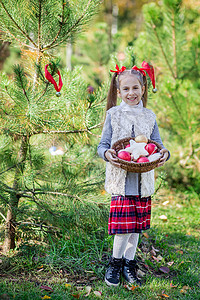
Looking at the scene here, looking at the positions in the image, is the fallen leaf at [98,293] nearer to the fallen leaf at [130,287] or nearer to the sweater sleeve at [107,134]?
the fallen leaf at [130,287]

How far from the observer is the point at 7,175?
2568 mm

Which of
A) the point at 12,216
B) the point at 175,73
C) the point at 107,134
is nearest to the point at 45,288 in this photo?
the point at 12,216

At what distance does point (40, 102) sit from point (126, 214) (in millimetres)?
1013

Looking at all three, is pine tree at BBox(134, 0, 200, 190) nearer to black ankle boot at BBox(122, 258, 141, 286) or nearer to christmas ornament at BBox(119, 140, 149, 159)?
christmas ornament at BBox(119, 140, 149, 159)

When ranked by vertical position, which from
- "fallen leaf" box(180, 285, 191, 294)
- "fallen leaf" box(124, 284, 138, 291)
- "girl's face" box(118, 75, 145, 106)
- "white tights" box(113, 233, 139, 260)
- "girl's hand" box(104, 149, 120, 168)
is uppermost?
"girl's face" box(118, 75, 145, 106)

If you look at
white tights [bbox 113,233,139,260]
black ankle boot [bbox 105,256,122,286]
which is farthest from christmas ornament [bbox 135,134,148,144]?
black ankle boot [bbox 105,256,122,286]

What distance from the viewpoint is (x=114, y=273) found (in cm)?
210

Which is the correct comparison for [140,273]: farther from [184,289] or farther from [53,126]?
[53,126]

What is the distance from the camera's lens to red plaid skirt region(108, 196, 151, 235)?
6.51 feet

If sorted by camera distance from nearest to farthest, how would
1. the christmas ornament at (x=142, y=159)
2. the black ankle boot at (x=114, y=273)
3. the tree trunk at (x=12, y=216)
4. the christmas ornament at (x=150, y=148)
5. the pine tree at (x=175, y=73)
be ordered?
the christmas ornament at (x=142, y=159) → the christmas ornament at (x=150, y=148) → the black ankle boot at (x=114, y=273) → the tree trunk at (x=12, y=216) → the pine tree at (x=175, y=73)

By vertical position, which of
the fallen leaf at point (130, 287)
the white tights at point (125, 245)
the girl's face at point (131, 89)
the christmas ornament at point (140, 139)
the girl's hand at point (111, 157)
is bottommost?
the fallen leaf at point (130, 287)

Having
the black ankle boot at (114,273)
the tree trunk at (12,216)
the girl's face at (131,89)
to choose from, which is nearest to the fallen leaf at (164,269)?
the black ankle boot at (114,273)

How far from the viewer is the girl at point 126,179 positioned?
1972 mm

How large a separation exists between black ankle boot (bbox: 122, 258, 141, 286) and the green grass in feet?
0.22
